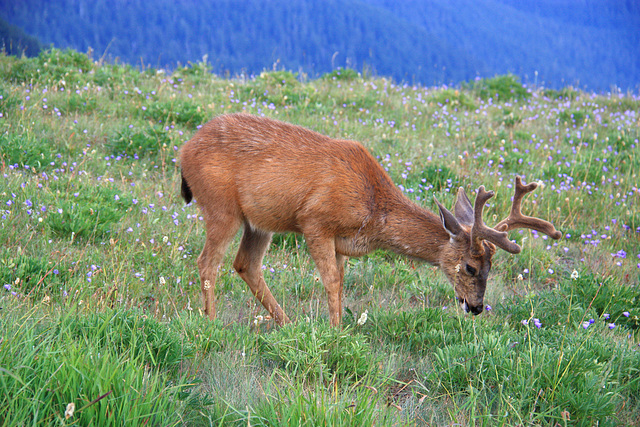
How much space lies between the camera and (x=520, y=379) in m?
3.37

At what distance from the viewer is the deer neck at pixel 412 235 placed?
4.85 meters

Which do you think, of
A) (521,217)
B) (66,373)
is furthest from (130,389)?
(521,217)

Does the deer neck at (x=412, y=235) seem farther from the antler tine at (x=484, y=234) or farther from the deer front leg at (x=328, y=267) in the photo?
the deer front leg at (x=328, y=267)

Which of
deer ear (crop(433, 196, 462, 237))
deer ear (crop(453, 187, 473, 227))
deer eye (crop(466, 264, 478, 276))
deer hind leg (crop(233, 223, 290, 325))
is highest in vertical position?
deer ear (crop(453, 187, 473, 227))

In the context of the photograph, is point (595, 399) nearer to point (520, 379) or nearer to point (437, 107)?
point (520, 379)

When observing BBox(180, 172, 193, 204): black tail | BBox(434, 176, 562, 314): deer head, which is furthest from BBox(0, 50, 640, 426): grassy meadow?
BBox(180, 172, 193, 204): black tail

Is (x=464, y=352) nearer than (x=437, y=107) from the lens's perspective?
Yes

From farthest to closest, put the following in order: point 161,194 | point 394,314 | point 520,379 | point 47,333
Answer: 1. point 161,194
2. point 394,314
3. point 520,379
4. point 47,333

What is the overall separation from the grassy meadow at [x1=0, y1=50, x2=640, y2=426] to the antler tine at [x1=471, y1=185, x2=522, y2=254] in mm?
584

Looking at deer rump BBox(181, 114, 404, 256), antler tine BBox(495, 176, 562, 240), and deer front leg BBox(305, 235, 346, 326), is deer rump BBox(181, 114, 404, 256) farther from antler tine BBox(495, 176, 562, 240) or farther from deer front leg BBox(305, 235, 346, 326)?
antler tine BBox(495, 176, 562, 240)

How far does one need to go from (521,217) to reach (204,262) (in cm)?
269

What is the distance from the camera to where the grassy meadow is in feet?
Answer: 9.53

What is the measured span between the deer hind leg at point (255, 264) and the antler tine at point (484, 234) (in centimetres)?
173

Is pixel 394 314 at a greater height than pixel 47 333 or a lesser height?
greater
